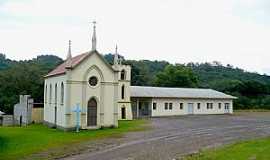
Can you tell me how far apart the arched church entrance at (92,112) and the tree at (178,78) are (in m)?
50.6

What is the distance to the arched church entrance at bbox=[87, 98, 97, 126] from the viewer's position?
35.8 meters

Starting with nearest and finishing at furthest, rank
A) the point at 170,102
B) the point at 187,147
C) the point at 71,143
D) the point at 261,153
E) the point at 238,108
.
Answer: the point at 261,153, the point at 187,147, the point at 71,143, the point at 170,102, the point at 238,108

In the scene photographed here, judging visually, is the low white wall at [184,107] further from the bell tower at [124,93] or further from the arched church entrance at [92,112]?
the arched church entrance at [92,112]

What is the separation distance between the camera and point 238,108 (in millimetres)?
79062

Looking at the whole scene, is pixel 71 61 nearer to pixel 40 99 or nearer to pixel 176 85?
pixel 40 99

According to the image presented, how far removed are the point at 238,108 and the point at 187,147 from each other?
59831mm

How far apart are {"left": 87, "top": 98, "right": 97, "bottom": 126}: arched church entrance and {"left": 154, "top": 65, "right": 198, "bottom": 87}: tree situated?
166 ft

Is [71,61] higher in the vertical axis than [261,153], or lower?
higher

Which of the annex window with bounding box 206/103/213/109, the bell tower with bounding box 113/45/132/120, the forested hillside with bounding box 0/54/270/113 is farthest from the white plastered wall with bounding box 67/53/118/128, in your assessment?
the annex window with bounding box 206/103/213/109

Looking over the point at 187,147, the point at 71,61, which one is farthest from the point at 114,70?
the point at 187,147

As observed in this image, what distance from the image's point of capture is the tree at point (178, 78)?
280ft

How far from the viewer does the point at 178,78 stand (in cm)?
8556

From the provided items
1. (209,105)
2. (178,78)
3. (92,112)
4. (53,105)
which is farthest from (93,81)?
(178,78)

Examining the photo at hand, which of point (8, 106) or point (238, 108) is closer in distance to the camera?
point (8, 106)
